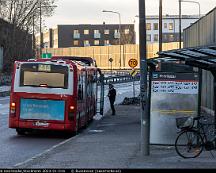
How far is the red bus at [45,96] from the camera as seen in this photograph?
774 inches

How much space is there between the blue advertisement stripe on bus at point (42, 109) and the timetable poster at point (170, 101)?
204 inches

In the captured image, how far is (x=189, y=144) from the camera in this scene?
1343cm

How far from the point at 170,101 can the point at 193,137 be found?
1849mm

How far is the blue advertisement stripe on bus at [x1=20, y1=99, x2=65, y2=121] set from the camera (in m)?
19.6

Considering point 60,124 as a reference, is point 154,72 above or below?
above

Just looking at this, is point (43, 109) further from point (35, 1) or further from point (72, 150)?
point (35, 1)

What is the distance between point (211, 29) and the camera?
25.5 metres

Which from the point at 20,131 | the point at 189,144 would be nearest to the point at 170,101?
the point at 189,144

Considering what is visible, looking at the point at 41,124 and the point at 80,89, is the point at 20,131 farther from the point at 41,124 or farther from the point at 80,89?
the point at 80,89

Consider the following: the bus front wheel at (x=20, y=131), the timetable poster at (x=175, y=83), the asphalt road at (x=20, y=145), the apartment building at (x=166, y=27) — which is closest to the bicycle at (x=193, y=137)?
the timetable poster at (x=175, y=83)

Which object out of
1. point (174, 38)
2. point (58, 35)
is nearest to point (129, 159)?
point (174, 38)

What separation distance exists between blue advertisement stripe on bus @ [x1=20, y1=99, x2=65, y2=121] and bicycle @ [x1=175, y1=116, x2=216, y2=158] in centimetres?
660

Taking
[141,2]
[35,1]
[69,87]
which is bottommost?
[69,87]

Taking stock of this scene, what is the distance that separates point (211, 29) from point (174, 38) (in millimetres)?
130234
